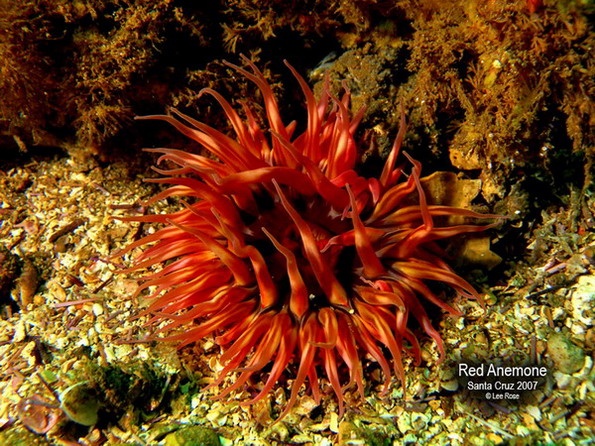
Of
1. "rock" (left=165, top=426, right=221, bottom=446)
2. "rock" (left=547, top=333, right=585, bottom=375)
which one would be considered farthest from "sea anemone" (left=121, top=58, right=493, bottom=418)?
"rock" (left=547, top=333, right=585, bottom=375)

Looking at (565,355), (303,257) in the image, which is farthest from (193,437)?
(565,355)

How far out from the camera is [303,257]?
3504mm

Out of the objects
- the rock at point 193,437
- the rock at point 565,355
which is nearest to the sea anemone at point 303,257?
the rock at point 193,437

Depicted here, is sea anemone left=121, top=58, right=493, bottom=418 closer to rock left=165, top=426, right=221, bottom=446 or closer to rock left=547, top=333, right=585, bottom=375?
rock left=165, top=426, right=221, bottom=446

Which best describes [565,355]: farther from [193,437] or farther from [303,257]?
[193,437]

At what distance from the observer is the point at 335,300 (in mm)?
3143

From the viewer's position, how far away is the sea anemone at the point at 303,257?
2982mm

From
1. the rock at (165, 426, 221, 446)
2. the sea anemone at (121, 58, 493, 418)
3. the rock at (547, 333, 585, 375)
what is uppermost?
the sea anemone at (121, 58, 493, 418)

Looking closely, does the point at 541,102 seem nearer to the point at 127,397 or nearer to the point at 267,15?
the point at 267,15

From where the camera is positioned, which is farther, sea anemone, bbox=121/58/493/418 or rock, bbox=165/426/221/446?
rock, bbox=165/426/221/446

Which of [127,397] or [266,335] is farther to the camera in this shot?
[127,397]

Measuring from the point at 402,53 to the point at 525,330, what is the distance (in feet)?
7.65

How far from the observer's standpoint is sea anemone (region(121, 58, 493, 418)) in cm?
298

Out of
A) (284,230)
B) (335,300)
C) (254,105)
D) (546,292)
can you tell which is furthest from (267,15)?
(546,292)
